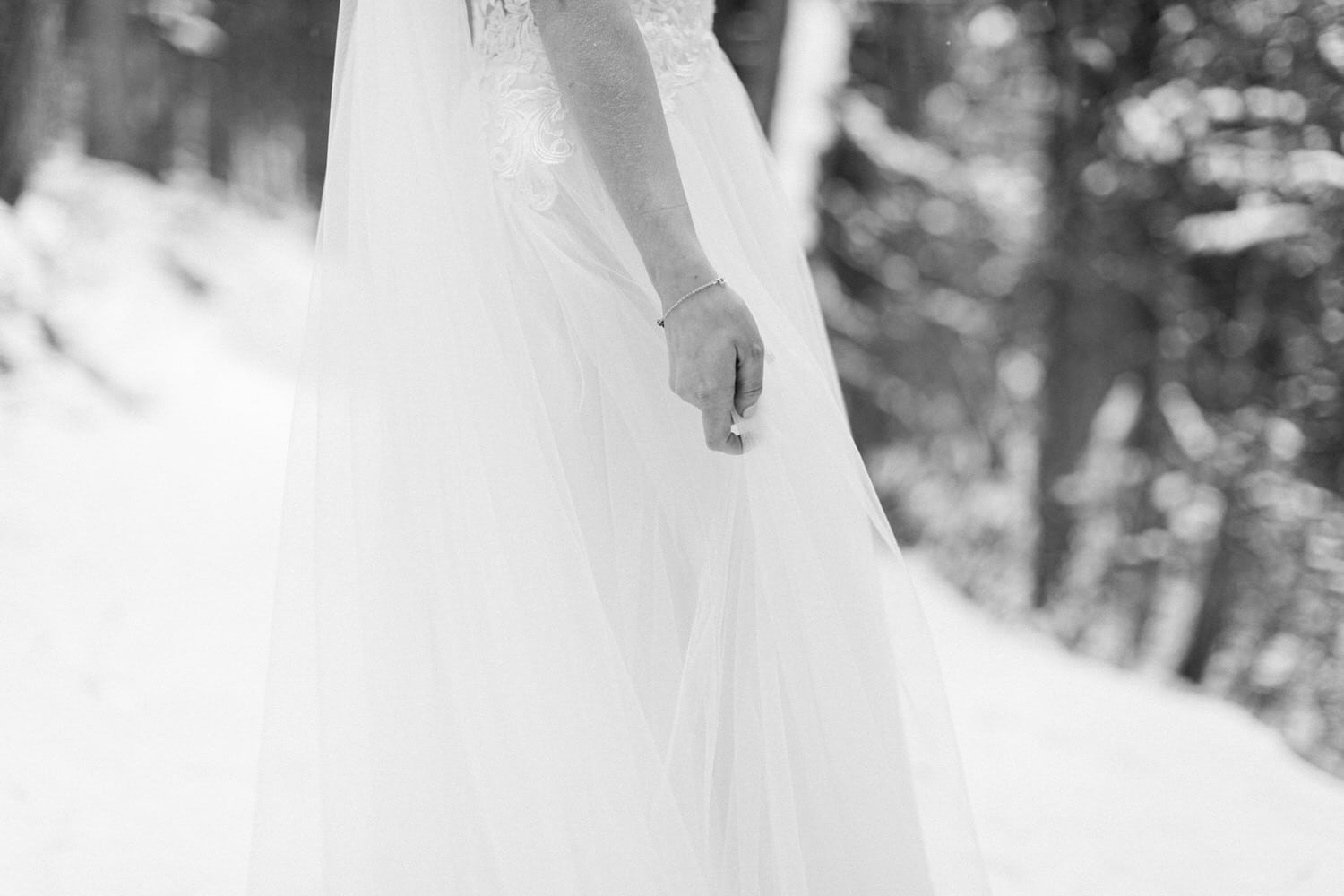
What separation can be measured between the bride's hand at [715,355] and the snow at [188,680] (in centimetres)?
103

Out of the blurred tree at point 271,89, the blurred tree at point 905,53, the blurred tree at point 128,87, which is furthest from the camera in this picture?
the blurred tree at point 905,53

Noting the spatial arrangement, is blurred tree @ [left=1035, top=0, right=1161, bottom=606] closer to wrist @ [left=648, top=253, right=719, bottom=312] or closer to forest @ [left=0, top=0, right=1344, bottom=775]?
forest @ [left=0, top=0, right=1344, bottom=775]

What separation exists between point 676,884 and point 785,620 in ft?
0.77

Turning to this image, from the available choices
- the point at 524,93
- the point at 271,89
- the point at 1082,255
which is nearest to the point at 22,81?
the point at 271,89

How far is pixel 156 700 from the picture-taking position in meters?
1.93

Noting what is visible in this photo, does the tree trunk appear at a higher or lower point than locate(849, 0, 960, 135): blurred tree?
lower

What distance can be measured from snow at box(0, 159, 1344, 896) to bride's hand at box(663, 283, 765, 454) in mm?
1026

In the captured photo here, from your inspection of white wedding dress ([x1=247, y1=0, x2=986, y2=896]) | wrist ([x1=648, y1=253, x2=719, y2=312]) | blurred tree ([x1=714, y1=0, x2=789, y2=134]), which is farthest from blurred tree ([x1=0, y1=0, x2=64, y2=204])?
wrist ([x1=648, y1=253, x2=719, y2=312])

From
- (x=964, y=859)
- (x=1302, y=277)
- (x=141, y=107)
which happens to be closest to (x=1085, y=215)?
(x=1302, y=277)

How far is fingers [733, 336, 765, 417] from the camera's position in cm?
89

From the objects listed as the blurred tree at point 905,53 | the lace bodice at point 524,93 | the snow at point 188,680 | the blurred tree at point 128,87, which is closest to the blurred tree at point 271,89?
the blurred tree at point 128,87

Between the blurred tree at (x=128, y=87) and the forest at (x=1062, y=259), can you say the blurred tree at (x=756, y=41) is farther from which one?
the blurred tree at (x=128, y=87)

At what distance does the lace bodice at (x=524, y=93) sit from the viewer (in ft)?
3.30

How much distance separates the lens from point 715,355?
87 cm
